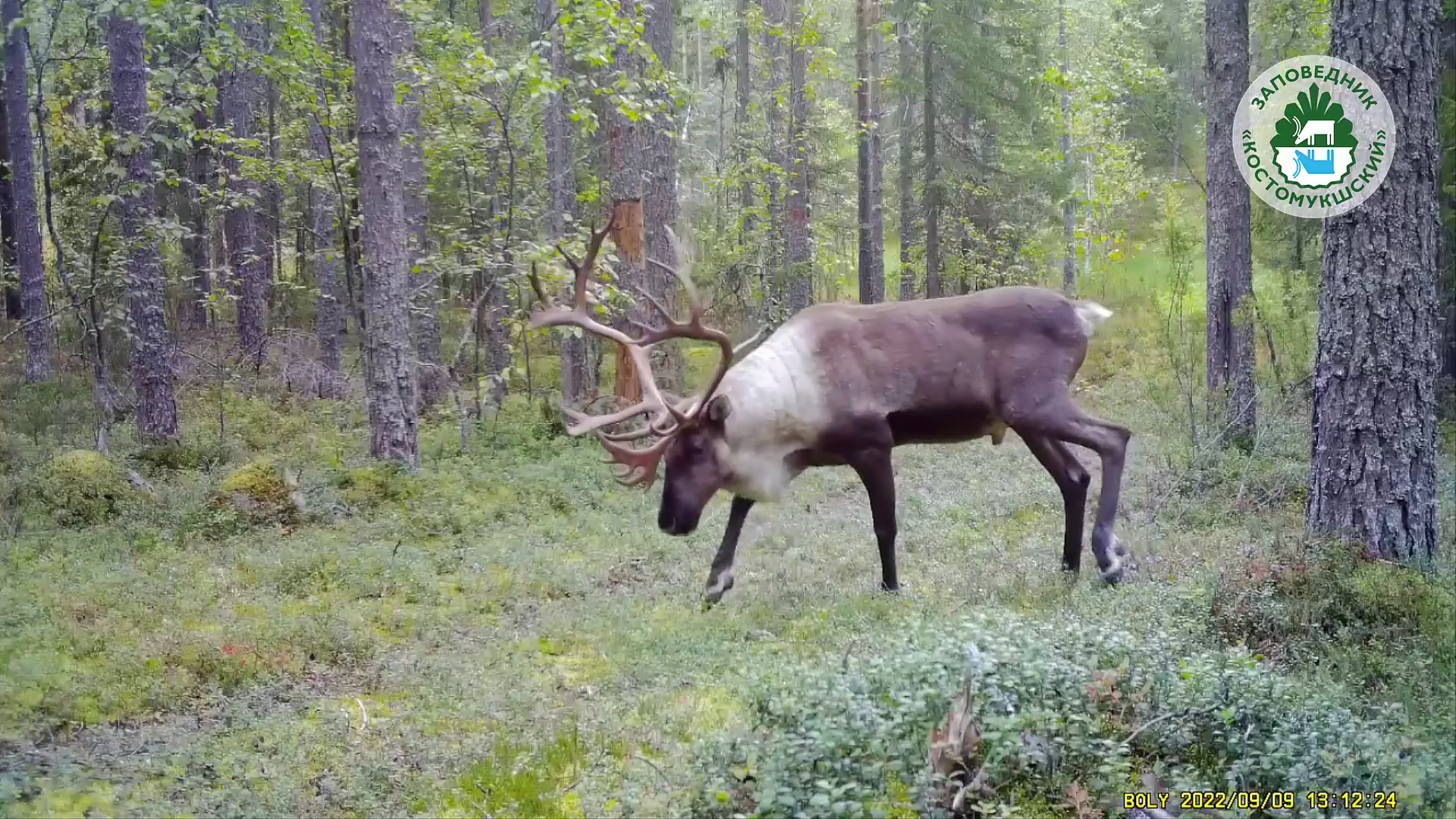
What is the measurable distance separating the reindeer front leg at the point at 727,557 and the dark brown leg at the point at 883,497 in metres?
0.88

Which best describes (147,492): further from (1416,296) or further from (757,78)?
(757,78)

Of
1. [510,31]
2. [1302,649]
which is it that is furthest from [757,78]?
[1302,649]

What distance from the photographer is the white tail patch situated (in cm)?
780

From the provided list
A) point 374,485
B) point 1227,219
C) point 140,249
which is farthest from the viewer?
point 140,249

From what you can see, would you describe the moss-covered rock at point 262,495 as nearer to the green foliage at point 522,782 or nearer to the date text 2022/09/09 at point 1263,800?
the green foliage at point 522,782

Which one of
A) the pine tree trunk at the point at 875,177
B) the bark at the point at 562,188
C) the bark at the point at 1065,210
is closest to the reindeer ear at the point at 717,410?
the bark at the point at 562,188

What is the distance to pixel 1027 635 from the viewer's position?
5.05m

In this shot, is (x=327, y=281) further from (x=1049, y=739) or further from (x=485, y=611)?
(x=1049, y=739)

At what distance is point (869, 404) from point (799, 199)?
1208cm

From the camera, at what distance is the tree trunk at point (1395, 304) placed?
6477mm

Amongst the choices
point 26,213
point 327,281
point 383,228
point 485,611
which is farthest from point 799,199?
point 26,213

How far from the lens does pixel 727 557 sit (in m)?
7.86

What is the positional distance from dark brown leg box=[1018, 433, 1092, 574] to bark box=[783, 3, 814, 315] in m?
10.2

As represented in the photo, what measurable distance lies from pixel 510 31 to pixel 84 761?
79.5 ft
